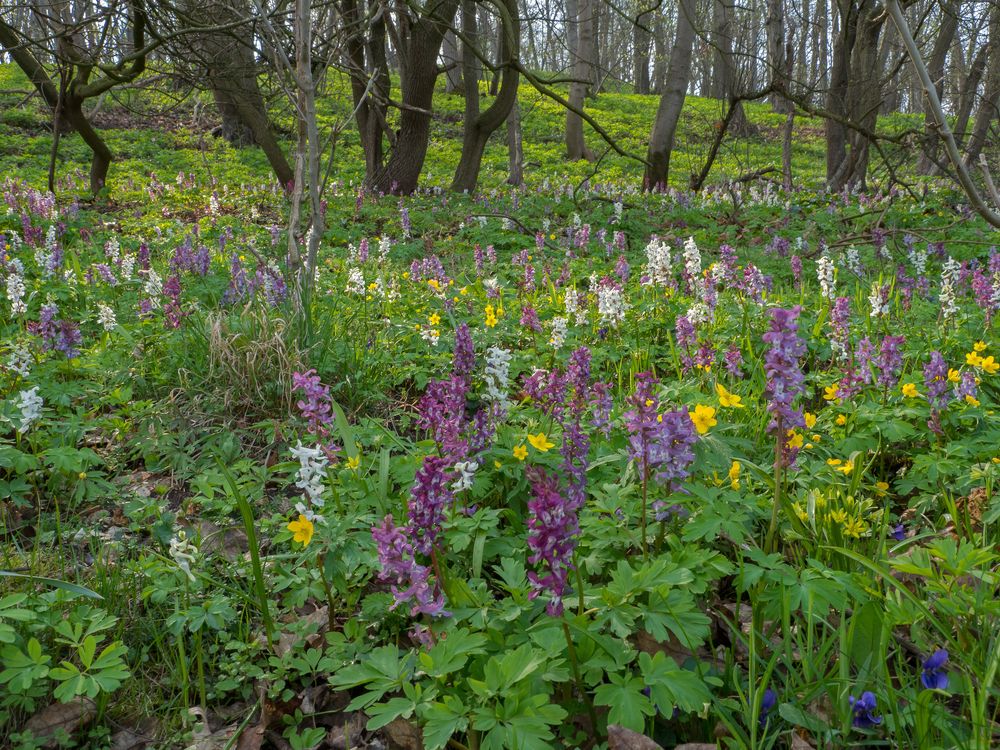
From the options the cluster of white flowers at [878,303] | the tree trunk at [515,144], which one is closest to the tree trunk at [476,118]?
the tree trunk at [515,144]

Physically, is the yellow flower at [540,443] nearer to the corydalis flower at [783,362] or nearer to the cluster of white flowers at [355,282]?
the corydalis flower at [783,362]

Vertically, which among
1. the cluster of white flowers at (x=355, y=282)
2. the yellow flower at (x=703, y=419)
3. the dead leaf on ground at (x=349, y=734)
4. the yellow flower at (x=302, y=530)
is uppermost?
the cluster of white flowers at (x=355, y=282)

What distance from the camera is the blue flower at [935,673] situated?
4.84 feet

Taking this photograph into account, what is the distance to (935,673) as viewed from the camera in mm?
1505

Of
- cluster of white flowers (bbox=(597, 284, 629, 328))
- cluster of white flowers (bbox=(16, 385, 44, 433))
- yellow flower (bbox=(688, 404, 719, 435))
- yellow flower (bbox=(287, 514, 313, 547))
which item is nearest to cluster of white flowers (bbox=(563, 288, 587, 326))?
cluster of white flowers (bbox=(597, 284, 629, 328))

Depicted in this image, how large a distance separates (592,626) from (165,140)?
68.7 ft

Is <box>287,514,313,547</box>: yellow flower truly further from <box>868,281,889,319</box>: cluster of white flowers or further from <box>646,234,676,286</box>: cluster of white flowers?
<box>868,281,889,319</box>: cluster of white flowers

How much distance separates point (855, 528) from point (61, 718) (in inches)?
96.7

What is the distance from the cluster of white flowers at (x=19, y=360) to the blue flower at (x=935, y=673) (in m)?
3.69

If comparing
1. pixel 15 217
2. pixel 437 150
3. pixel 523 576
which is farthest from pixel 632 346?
pixel 437 150

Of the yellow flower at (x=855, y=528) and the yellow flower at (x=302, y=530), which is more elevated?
the yellow flower at (x=302, y=530)

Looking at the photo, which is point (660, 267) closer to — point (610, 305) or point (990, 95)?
point (610, 305)

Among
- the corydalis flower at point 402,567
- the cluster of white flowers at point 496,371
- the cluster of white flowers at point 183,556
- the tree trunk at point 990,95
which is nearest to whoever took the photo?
the corydalis flower at point 402,567

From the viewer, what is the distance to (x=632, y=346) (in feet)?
13.9
